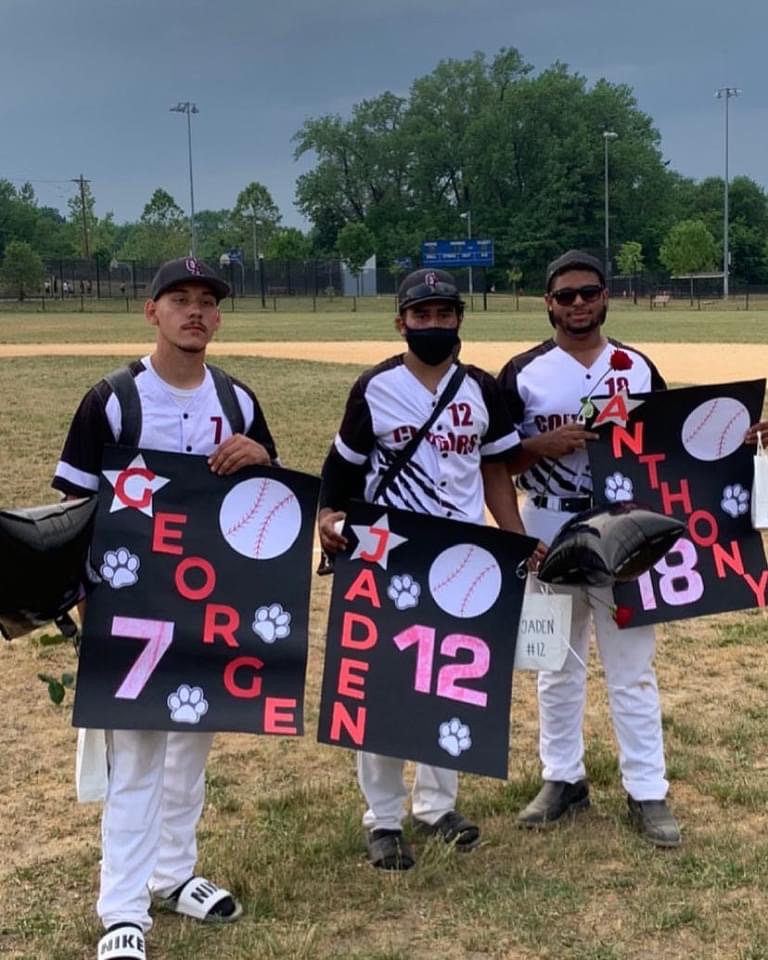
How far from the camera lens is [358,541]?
3.82m

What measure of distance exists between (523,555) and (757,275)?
323ft

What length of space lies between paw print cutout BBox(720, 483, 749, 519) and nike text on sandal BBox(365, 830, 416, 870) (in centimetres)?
177

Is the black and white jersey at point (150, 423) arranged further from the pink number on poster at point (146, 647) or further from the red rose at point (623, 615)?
the red rose at point (623, 615)

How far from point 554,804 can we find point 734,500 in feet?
4.55

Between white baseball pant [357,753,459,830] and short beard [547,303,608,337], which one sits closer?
white baseball pant [357,753,459,830]

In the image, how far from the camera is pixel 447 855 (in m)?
3.88

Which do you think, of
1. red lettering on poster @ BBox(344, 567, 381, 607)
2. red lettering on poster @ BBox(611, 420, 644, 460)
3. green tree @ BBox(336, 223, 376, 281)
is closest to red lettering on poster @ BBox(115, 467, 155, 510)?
red lettering on poster @ BBox(344, 567, 381, 607)

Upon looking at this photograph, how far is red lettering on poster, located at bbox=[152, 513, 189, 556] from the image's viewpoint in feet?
11.5

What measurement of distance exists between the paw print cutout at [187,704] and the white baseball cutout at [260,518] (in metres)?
0.47

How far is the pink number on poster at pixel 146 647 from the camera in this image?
3.38 metres

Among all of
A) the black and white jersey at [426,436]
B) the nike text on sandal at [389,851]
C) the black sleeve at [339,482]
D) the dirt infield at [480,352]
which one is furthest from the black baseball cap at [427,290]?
the dirt infield at [480,352]

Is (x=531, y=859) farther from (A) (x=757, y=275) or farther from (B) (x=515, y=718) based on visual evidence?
(A) (x=757, y=275)

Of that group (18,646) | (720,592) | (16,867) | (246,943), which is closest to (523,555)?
(720,592)

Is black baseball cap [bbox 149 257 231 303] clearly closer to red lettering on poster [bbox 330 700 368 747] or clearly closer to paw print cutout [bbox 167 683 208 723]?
paw print cutout [bbox 167 683 208 723]
